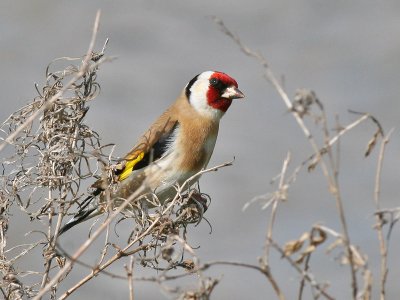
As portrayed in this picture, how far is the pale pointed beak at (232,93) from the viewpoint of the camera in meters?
3.38

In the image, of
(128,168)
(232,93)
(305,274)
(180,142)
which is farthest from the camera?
(232,93)

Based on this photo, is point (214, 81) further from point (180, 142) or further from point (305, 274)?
point (305, 274)

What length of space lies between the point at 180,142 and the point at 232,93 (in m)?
0.33

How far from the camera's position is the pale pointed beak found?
3383mm

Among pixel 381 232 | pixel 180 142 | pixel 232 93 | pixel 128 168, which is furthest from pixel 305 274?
pixel 232 93

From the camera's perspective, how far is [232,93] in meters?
3.40

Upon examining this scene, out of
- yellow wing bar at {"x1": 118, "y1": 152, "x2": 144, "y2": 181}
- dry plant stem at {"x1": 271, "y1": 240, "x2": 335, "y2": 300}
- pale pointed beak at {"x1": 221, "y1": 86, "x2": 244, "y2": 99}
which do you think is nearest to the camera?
dry plant stem at {"x1": 271, "y1": 240, "x2": 335, "y2": 300}

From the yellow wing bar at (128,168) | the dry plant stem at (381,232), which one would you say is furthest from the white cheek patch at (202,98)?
the dry plant stem at (381,232)

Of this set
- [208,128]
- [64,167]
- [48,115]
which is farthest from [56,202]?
[208,128]

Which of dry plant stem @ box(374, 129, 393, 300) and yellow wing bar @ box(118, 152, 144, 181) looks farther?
yellow wing bar @ box(118, 152, 144, 181)

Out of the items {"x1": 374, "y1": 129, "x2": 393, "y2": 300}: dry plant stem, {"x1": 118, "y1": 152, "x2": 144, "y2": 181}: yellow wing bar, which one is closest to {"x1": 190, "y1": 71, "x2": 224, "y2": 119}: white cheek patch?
{"x1": 118, "y1": 152, "x2": 144, "y2": 181}: yellow wing bar

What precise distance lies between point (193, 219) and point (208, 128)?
2.67 feet

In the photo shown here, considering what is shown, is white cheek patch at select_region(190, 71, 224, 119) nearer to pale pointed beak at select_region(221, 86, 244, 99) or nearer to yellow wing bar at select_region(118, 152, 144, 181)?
pale pointed beak at select_region(221, 86, 244, 99)

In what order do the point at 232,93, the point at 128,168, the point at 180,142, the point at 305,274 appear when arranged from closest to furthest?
the point at 305,274
the point at 128,168
the point at 180,142
the point at 232,93
